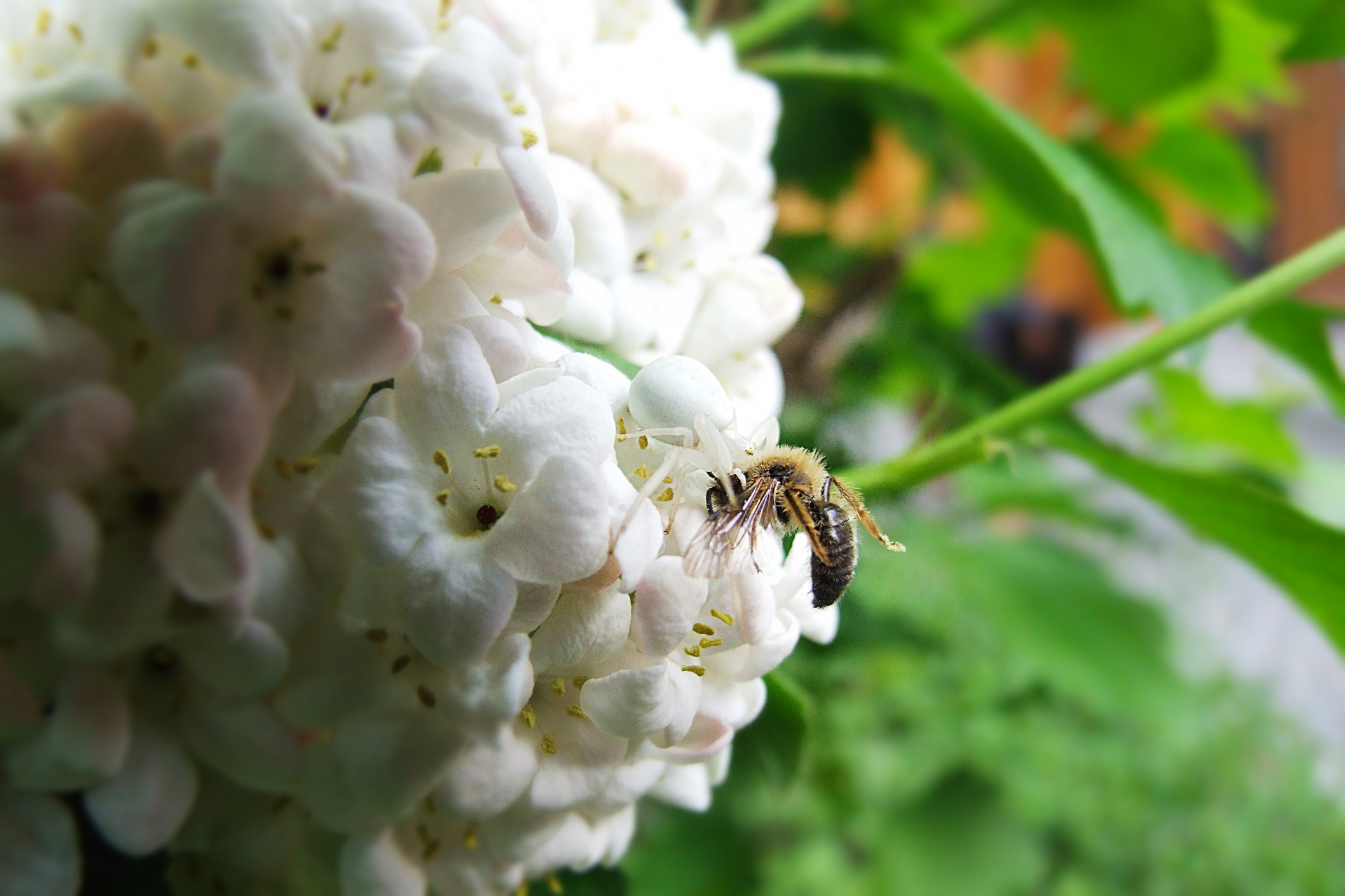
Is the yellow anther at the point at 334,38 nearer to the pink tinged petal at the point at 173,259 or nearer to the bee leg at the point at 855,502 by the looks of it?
the pink tinged petal at the point at 173,259

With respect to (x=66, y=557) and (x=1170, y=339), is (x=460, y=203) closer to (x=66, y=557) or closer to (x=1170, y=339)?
(x=66, y=557)

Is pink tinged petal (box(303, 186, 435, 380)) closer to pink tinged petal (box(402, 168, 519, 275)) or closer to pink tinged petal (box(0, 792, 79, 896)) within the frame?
pink tinged petal (box(402, 168, 519, 275))

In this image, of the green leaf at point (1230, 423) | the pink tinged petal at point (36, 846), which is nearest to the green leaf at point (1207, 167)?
the green leaf at point (1230, 423)

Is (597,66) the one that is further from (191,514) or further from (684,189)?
(191,514)

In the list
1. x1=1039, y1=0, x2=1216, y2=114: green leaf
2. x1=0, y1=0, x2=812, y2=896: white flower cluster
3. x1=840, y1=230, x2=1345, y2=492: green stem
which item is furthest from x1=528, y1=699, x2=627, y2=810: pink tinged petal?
x1=1039, y1=0, x2=1216, y2=114: green leaf

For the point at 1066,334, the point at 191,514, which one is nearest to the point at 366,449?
the point at 191,514

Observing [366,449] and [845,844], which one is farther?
[845,844]

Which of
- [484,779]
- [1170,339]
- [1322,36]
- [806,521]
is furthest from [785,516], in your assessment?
[1322,36]
